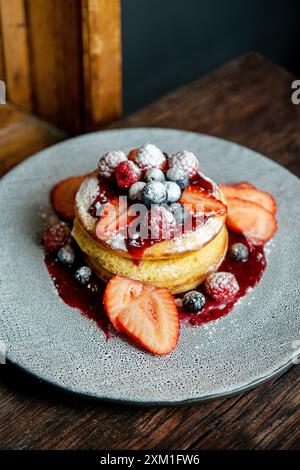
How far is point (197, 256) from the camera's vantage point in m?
1.79

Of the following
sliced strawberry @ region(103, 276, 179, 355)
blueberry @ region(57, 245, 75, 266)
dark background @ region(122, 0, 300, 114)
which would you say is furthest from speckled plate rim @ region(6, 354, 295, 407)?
dark background @ region(122, 0, 300, 114)

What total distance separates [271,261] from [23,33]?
147cm

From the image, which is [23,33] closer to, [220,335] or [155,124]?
[155,124]

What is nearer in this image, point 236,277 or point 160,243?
point 160,243

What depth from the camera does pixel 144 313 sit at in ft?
5.32

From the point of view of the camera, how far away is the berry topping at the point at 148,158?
1.77 metres

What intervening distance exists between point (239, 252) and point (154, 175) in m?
0.36

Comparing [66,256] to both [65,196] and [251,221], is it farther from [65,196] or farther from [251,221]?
[251,221]

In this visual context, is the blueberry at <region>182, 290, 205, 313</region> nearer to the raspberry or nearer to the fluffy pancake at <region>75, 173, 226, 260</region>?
the fluffy pancake at <region>75, 173, 226, 260</region>

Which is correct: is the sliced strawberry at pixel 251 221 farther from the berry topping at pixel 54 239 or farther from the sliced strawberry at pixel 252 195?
the berry topping at pixel 54 239

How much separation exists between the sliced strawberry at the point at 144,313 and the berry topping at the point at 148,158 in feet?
1.00

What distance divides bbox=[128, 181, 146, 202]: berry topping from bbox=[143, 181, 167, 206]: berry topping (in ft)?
0.11

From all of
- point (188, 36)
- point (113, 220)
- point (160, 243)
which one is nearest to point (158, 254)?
point (160, 243)
